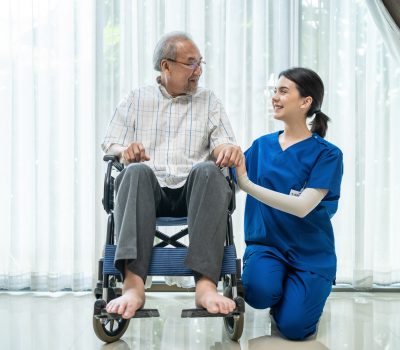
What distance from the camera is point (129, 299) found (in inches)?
69.5

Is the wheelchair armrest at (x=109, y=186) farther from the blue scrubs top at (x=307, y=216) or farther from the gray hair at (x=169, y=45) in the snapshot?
the blue scrubs top at (x=307, y=216)

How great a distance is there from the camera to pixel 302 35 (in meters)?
2.92

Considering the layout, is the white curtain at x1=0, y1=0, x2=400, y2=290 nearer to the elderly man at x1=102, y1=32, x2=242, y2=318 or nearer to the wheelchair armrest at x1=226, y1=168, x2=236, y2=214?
the elderly man at x1=102, y1=32, x2=242, y2=318

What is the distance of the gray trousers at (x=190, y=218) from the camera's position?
1.84 m

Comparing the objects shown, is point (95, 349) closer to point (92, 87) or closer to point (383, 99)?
point (92, 87)

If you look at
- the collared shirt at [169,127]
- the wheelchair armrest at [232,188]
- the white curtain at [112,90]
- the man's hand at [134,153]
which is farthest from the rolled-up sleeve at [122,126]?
the white curtain at [112,90]

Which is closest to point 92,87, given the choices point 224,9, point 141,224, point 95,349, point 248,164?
point 224,9

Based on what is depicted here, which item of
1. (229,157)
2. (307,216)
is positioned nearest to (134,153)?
(229,157)

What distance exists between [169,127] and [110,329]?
2.41 feet

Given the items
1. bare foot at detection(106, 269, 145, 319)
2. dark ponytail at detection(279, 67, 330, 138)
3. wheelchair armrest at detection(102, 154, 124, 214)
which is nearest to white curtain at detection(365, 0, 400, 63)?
dark ponytail at detection(279, 67, 330, 138)

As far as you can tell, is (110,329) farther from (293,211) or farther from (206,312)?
(293,211)

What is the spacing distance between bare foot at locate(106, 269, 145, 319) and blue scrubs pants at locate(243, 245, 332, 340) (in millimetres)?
484

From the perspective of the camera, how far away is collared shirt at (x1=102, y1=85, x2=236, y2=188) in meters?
2.21

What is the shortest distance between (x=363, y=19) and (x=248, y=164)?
42.6 inches
